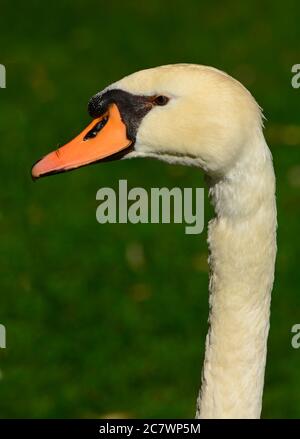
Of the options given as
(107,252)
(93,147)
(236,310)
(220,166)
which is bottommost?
(236,310)

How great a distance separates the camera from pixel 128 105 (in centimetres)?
296

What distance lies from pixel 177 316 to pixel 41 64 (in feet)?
11.5

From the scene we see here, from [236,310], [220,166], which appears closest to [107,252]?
[236,310]

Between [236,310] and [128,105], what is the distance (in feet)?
1.96

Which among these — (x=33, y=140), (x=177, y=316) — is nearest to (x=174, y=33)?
(x=33, y=140)

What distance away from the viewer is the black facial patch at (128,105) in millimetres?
2939

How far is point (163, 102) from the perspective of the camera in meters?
2.91

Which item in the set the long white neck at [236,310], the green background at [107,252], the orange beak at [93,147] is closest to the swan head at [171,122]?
the orange beak at [93,147]

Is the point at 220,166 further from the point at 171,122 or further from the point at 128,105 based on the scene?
the point at 128,105

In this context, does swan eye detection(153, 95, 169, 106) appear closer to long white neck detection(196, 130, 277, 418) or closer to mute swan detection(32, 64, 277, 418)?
mute swan detection(32, 64, 277, 418)

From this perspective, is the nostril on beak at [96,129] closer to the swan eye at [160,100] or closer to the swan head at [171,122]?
the swan head at [171,122]

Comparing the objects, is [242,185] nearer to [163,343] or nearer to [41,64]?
[163,343]

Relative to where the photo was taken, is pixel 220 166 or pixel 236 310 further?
pixel 236 310

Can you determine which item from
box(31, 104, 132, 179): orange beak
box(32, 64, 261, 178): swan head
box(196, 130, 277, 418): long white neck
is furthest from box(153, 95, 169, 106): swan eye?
box(196, 130, 277, 418): long white neck
